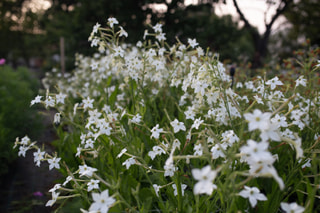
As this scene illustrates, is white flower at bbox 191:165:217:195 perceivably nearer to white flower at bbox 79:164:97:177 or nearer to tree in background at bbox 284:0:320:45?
white flower at bbox 79:164:97:177

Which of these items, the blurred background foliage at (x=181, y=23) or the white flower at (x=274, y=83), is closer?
the white flower at (x=274, y=83)

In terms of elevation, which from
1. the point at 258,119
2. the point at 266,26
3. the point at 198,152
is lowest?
the point at 198,152

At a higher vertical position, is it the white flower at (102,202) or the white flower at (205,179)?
the white flower at (205,179)

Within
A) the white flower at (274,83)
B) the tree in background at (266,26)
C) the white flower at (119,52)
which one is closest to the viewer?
the white flower at (274,83)

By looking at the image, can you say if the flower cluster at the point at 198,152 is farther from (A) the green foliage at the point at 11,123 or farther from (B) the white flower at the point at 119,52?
(A) the green foliage at the point at 11,123

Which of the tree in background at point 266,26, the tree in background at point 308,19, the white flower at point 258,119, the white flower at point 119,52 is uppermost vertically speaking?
the tree in background at point 308,19

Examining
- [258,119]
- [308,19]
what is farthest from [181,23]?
[308,19]

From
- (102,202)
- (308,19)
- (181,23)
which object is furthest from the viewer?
(308,19)

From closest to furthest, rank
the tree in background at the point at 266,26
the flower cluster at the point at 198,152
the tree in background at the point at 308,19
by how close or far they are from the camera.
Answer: the flower cluster at the point at 198,152, the tree in background at the point at 266,26, the tree in background at the point at 308,19

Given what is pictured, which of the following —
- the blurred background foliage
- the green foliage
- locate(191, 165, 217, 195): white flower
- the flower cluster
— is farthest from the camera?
the blurred background foliage

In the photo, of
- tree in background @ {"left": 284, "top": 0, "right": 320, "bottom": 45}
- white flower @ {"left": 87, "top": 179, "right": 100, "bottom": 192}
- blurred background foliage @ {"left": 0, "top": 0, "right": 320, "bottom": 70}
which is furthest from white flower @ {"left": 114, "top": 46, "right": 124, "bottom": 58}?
tree in background @ {"left": 284, "top": 0, "right": 320, "bottom": 45}

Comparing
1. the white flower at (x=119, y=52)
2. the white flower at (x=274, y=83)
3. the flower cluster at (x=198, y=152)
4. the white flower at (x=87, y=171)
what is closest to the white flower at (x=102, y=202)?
the flower cluster at (x=198, y=152)

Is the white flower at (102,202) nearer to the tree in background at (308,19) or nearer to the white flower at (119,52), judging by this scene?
the white flower at (119,52)

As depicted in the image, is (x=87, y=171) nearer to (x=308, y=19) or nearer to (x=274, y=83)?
(x=274, y=83)
